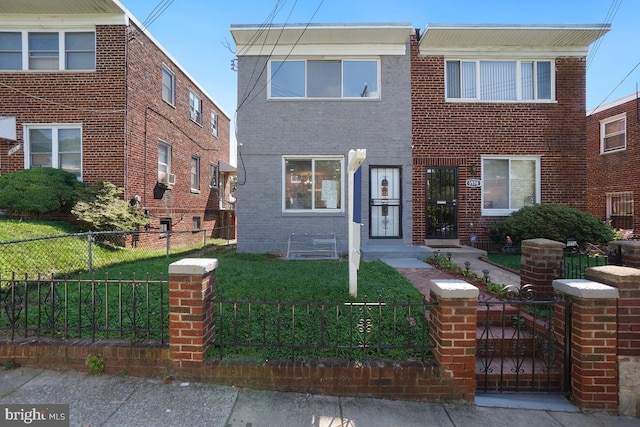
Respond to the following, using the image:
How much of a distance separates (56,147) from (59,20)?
12.1 ft

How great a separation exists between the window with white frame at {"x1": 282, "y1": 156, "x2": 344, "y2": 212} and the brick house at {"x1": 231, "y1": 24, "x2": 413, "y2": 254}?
30 millimetres

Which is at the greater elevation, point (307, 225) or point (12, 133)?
point (12, 133)

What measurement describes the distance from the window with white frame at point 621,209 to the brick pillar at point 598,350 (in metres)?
15.6

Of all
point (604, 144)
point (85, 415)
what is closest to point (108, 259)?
point (85, 415)

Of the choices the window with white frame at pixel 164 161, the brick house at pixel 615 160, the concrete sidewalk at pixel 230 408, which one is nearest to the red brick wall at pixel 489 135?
the brick house at pixel 615 160

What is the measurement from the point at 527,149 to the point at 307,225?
23.6 feet

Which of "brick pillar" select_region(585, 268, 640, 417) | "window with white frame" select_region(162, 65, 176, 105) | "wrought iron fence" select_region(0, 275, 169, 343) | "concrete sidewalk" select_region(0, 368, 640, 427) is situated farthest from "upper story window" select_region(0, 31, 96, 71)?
"brick pillar" select_region(585, 268, 640, 417)

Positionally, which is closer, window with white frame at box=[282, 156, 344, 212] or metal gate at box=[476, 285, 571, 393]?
metal gate at box=[476, 285, 571, 393]

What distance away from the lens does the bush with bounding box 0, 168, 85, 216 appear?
8.33 metres

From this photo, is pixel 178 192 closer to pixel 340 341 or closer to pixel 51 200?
pixel 51 200

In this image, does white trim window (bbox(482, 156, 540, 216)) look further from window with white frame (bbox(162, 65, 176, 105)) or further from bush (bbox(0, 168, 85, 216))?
bush (bbox(0, 168, 85, 216))

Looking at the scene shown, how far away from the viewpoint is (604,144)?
15289 millimetres

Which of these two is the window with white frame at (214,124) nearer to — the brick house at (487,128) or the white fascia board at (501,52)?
the brick house at (487,128)

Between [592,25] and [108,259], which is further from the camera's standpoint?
[592,25]
